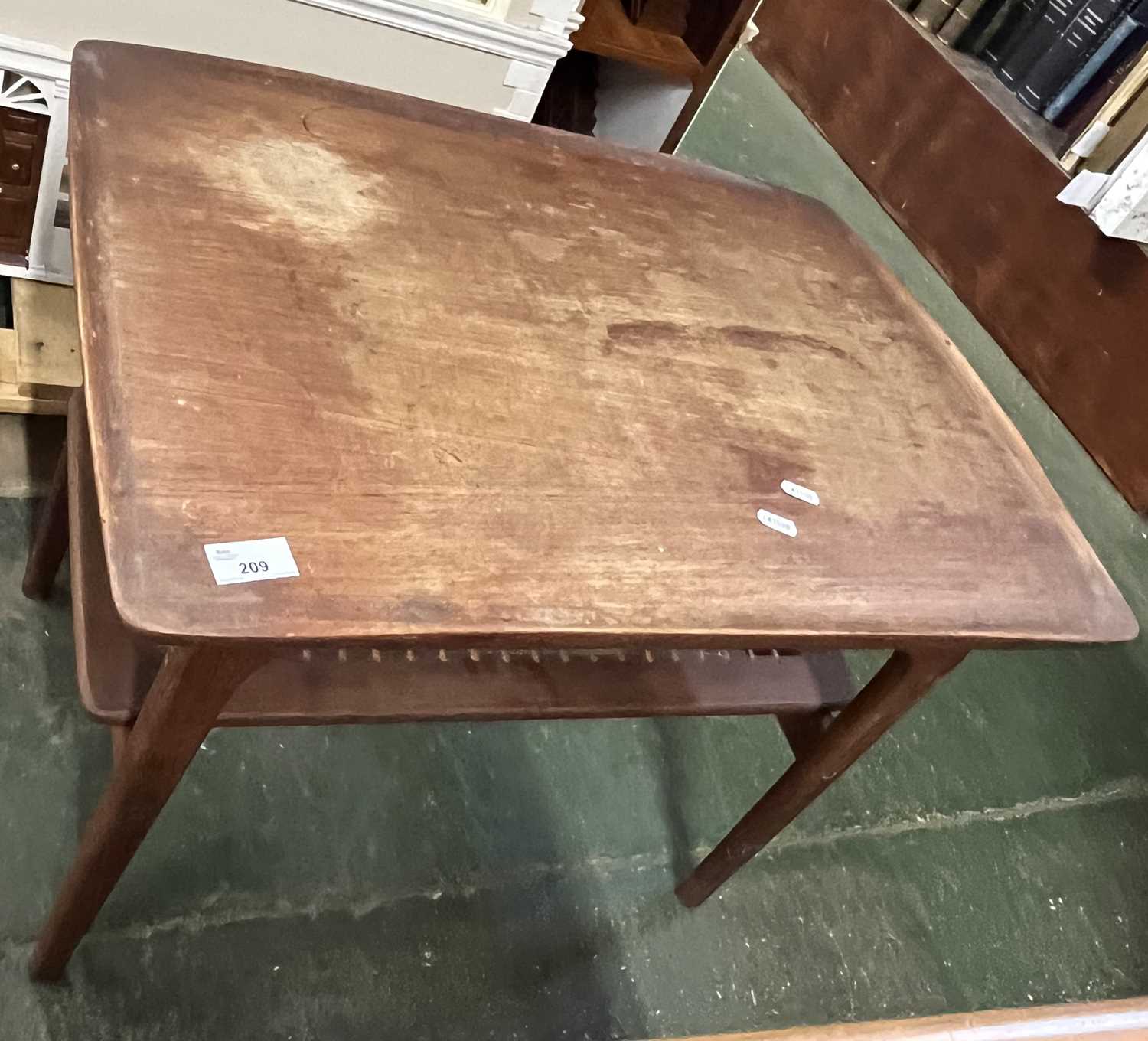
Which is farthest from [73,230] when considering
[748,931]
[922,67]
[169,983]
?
[922,67]

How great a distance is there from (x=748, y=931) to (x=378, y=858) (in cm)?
49

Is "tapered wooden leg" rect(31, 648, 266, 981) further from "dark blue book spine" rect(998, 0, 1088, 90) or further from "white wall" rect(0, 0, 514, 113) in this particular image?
"dark blue book spine" rect(998, 0, 1088, 90)

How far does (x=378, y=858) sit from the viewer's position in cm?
121

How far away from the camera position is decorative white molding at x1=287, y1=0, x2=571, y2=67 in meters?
1.25

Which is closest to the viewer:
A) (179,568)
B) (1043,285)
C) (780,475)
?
(179,568)

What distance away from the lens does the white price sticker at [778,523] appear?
31.9 inches

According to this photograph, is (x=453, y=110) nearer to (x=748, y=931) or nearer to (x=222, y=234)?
(x=222, y=234)

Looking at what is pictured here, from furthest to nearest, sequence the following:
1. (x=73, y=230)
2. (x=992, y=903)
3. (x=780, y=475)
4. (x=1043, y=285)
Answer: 1. (x=1043, y=285)
2. (x=992, y=903)
3. (x=780, y=475)
4. (x=73, y=230)

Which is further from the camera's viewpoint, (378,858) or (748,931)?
(748,931)

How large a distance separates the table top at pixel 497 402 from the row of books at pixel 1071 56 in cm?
129

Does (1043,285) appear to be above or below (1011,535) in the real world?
below

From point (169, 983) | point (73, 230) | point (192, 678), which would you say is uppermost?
point (73, 230)

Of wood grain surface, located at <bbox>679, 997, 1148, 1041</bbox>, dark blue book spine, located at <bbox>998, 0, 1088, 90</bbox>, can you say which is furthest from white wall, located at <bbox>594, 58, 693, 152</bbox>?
wood grain surface, located at <bbox>679, 997, 1148, 1041</bbox>

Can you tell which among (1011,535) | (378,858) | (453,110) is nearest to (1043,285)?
(1011,535)
